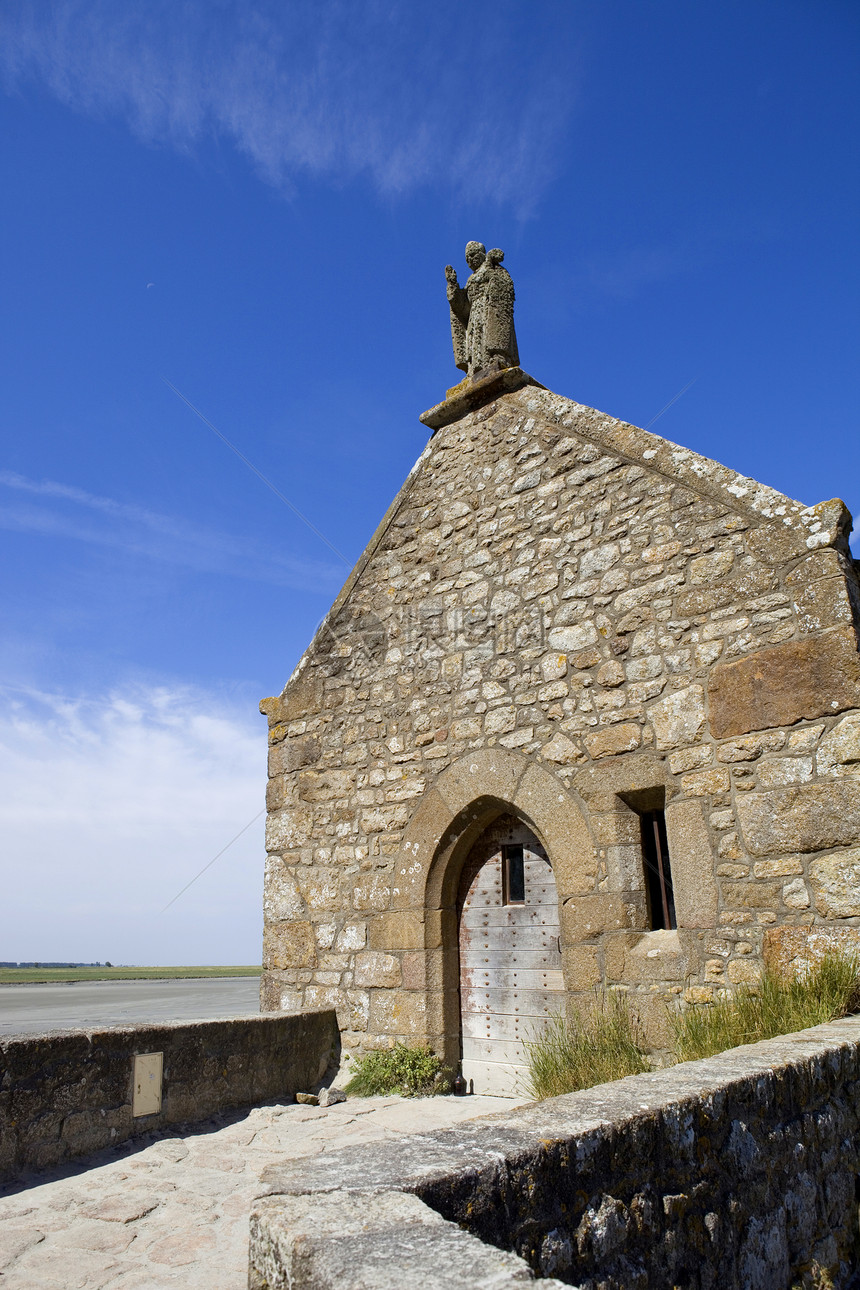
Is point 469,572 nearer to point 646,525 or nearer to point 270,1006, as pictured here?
point 646,525

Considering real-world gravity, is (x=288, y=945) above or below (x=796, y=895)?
below

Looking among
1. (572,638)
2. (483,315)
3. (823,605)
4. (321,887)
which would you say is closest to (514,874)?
(321,887)

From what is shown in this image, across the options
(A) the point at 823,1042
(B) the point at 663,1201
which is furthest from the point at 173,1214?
(A) the point at 823,1042

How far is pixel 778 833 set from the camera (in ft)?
14.2

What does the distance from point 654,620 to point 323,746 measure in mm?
3061

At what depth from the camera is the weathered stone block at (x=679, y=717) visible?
190 inches

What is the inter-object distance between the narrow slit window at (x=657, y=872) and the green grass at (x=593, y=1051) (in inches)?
20.8

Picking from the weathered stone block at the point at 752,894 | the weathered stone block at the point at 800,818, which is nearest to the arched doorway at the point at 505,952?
the weathered stone block at the point at 752,894

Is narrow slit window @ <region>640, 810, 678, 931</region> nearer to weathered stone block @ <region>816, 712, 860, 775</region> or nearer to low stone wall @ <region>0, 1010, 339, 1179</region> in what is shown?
weathered stone block @ <region>816, 712, 860, 775</region>

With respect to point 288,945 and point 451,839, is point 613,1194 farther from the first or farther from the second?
point 288,945

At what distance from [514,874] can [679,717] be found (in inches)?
70.8

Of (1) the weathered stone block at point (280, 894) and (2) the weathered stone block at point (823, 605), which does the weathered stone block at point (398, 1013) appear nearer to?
(1) the weathered stone block at point (280, 894)

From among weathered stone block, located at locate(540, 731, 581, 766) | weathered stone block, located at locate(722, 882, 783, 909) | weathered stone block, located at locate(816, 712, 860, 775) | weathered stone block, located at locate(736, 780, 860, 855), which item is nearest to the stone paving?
weathered stone block, located at locate(722, 882, 783, 909)

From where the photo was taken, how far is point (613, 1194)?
6.01ft
